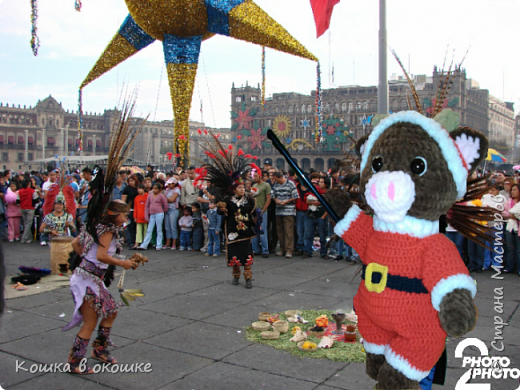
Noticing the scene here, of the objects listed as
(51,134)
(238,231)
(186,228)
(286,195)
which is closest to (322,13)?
(238,231)

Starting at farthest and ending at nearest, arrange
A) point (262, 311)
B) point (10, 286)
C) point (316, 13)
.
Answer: point (10, 286), point (316, 13), point (262, 311)

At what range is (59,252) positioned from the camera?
803 centimetres

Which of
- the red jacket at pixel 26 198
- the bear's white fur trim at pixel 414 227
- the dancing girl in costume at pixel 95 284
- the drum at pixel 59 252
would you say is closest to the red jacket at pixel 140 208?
the drum at pixel 59 252

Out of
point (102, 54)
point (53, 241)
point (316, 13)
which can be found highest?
point (102, 54)

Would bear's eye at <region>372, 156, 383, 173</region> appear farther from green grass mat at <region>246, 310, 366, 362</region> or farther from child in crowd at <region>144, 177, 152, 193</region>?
child in crowd at <region>144, 177, 152, 193</region>

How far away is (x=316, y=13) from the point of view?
6.43 m

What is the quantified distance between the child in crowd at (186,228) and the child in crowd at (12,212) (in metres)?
4.50

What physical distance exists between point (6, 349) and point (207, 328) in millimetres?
1986

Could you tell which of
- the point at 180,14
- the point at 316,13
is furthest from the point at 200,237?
the point at 316,13

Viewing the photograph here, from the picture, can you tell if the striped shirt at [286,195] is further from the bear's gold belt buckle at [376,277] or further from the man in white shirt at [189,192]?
the bear's gold belt buckle at [376,277]

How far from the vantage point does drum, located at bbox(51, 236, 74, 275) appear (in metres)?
8.00

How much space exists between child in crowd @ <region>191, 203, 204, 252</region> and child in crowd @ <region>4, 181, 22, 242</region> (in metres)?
4.77

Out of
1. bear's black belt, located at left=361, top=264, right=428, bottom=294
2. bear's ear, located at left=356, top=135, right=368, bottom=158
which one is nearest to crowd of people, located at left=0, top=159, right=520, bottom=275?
bear's ear, located at left=356, top=135, right=368, bottom=158

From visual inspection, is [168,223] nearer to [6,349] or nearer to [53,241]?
[53,241]
